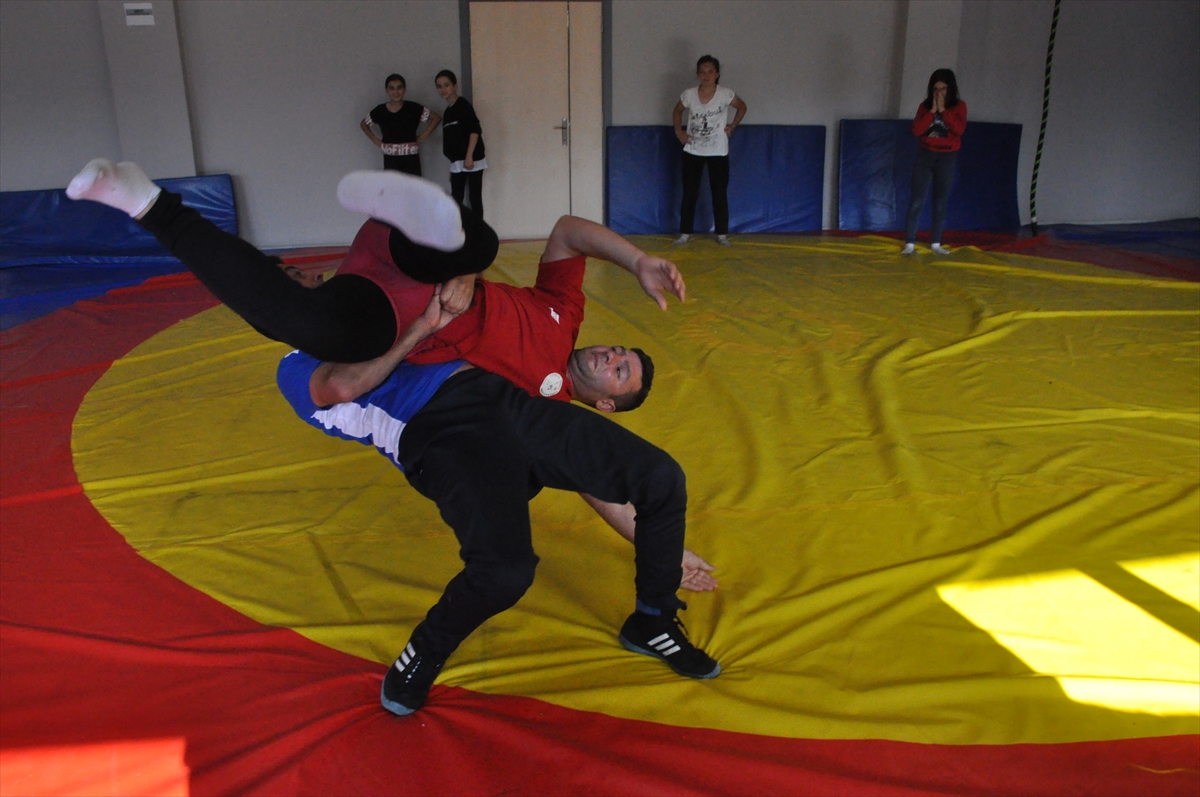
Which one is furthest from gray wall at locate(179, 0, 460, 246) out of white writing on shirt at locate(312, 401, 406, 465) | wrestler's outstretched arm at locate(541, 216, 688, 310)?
white writing on shirt at locate(312, 401, 406, 465)

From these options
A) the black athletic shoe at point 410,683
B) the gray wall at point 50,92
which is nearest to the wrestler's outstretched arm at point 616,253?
the black athletic shoe at point 410,683

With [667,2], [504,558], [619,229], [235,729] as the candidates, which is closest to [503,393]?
[504,558]

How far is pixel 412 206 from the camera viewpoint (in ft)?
4.41

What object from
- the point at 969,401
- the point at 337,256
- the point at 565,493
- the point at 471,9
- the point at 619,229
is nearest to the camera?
the point at 565,493

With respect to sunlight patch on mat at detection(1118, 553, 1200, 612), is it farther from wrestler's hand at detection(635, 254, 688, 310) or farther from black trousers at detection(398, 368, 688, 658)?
wrestler's hand at detection(635, 254, 688, 310)

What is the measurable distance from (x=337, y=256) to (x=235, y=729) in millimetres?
5826

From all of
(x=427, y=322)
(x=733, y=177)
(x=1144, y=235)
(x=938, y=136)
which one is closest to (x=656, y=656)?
(x=427, y=322)

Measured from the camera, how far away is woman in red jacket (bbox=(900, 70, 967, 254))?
5922mm

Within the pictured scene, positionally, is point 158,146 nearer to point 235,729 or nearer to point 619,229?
point 619,229

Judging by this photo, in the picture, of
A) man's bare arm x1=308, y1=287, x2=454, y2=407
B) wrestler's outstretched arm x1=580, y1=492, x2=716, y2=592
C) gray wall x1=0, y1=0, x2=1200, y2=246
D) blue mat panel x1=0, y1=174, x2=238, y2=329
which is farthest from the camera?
gray wall x1=0, y1=0, x2=1200, y2=246

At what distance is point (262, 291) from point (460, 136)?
6.32 metres

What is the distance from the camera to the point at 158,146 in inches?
277

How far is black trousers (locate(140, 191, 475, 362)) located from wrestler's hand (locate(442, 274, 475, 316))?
17 centimetres

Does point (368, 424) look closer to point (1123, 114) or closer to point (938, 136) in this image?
point (938, 136)
